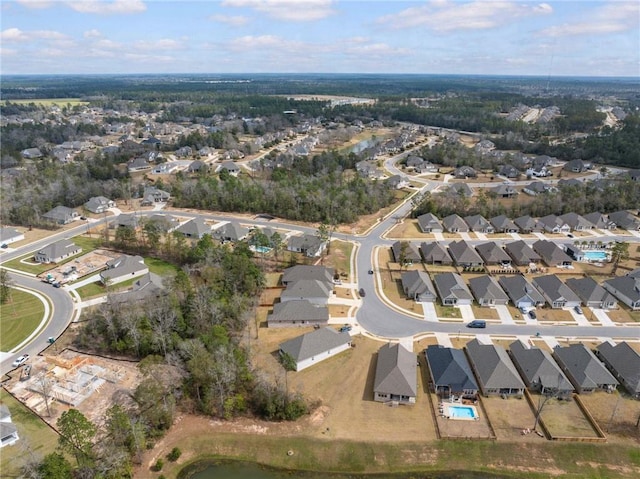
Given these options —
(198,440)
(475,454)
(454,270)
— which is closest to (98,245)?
(198,440)

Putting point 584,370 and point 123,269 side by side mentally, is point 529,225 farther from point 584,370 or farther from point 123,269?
point 123,269

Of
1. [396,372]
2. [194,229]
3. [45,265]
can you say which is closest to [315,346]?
[396,372]

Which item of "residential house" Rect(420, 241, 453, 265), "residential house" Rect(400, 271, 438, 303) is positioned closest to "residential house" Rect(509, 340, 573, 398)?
"residential house" Rect(400, 271, 438, 303)

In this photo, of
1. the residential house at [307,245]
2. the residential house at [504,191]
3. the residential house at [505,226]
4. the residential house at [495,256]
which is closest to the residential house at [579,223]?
the residential house at [505,226]

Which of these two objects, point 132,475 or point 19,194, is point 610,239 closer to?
point 132,475

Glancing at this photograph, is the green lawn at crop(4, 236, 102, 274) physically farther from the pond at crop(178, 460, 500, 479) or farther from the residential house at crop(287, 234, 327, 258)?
the pond at crop(178, 460, 500, 479)

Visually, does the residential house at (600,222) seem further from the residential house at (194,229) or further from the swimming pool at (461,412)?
the residential house at (194,229)
